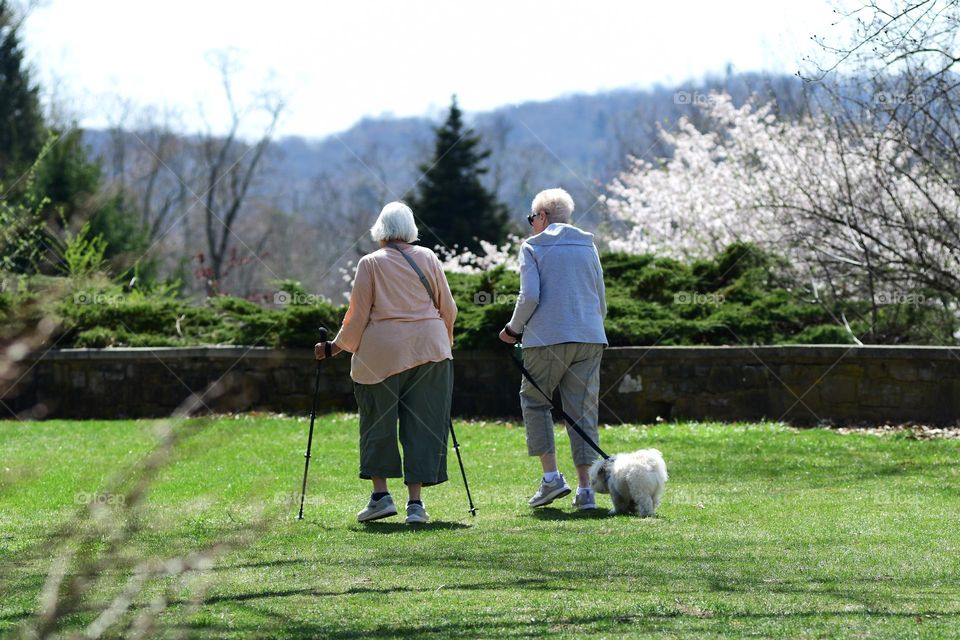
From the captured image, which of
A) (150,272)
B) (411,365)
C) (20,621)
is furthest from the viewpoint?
(150,272)

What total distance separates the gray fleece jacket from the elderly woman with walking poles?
26.8 inches

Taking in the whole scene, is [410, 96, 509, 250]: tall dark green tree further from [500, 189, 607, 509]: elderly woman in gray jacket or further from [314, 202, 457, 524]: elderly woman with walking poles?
[314, 202, 457, 524]: elderly woman with walking poles

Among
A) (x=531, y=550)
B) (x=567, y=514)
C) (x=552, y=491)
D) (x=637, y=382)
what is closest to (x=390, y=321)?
(x=552, y=491)

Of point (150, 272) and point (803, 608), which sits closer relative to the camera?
point (803, 608)

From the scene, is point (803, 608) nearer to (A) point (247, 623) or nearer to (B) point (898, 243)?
(A) point (247, 623)

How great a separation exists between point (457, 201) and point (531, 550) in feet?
114

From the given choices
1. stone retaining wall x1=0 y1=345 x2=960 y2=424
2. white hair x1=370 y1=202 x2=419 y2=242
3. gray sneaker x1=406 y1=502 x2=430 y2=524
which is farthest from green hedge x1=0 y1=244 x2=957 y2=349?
gray sneaker x1=406 y1=502 x2=430 y2=524

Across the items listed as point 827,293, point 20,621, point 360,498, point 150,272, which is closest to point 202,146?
point 150,272

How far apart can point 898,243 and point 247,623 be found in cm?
1366

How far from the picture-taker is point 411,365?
25.1ft

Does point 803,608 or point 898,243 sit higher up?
point 898,243

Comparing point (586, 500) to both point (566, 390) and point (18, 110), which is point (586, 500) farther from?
point (18, 110)

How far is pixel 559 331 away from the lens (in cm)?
805

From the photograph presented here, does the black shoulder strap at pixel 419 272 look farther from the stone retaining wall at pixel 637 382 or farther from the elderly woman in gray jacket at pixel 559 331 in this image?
the stone retaining wall at pixel 637 382
